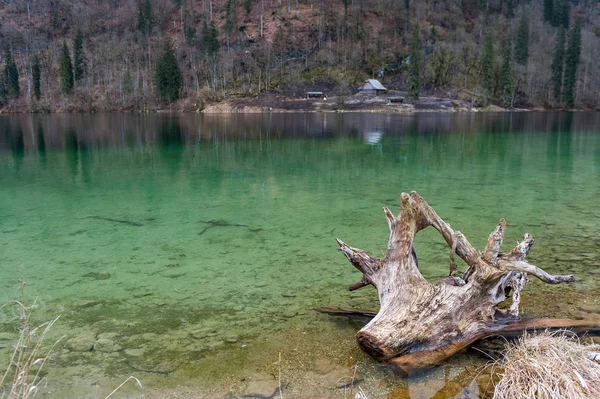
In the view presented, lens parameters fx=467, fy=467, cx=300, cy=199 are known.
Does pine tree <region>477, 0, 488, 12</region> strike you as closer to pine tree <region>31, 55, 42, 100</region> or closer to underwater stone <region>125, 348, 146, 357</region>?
pine tree <region>31, 55, 42, 100</region>

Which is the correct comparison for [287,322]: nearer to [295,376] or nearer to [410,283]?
[295,376]

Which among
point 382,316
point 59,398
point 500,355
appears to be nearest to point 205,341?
point 59,398

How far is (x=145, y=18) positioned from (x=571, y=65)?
111 meters

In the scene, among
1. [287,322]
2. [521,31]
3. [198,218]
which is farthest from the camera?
[521,31]

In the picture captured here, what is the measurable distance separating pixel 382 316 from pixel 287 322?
1629 millimetres

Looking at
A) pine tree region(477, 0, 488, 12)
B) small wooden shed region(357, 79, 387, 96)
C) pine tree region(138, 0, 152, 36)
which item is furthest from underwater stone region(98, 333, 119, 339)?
pine tree region(477, 0, 488, 12)

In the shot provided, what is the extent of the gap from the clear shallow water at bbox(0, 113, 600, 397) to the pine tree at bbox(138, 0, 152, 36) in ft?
397

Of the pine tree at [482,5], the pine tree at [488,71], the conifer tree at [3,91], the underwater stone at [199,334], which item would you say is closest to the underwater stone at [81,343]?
the underwater stone at [199,334]

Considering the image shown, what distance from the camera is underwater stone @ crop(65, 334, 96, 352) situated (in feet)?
19.9

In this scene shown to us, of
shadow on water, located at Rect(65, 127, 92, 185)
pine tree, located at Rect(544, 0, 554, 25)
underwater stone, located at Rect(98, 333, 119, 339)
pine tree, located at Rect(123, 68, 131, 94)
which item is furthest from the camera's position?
pine tree, located at Rect(544, 0, 554, 25)

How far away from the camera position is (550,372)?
4.36 meters

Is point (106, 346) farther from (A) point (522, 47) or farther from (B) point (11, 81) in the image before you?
(A) point (522, 47)

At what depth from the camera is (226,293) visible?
7.88 meters

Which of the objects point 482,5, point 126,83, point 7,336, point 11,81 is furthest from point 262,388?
point 482,5
